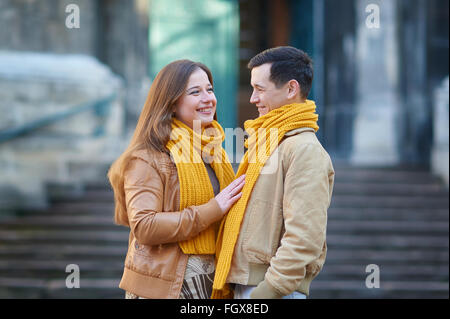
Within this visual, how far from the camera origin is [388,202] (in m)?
6.58

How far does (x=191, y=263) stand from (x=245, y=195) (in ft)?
1.40

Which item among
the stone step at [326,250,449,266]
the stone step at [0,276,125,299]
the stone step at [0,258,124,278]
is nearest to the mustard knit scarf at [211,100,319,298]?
the stone step at [0,276,125,299]

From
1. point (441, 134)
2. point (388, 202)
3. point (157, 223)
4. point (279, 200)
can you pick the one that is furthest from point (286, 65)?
point (441, 134)

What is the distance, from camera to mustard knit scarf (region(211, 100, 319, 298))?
2175mm

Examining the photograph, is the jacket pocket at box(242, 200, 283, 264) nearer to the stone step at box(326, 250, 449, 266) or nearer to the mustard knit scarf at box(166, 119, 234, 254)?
the mustard knit scarf at box(166, 119, 234, 254)

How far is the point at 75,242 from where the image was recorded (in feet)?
19.0

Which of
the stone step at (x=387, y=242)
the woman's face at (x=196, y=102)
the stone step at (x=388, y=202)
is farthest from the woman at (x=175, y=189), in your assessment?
the stone step at (x=388, y=202)

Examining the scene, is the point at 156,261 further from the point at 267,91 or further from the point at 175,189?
the point at 267,91

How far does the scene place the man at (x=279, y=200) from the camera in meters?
2.01

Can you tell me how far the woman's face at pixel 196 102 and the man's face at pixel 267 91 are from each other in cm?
26

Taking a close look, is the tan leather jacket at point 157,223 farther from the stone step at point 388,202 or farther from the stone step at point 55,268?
the stone step at point 388,202

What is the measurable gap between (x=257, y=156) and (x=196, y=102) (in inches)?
16.5

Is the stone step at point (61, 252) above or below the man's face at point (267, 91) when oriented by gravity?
below

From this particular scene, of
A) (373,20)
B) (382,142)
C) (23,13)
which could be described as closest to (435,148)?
(382,142)
